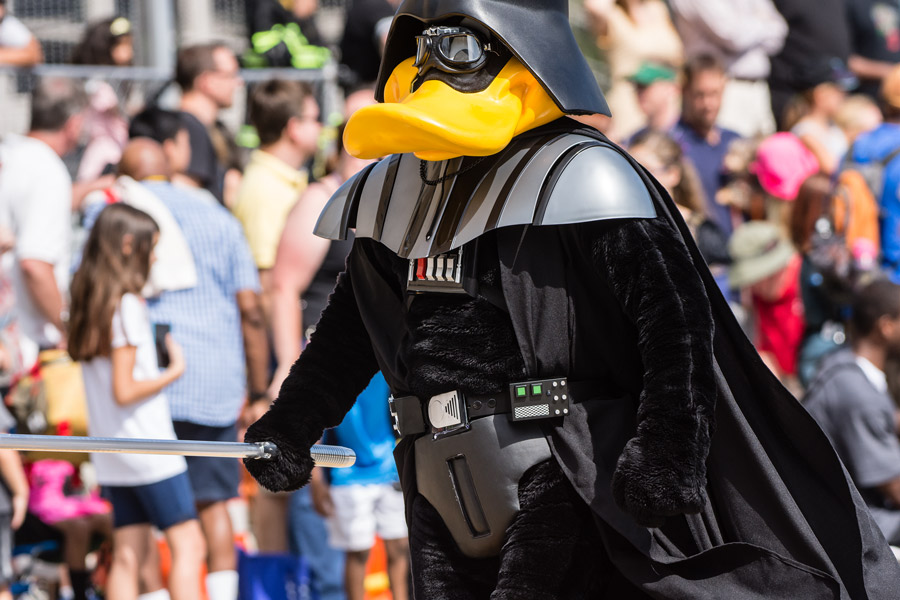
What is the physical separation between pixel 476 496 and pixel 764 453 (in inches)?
23.3

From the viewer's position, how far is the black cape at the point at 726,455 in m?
2.54

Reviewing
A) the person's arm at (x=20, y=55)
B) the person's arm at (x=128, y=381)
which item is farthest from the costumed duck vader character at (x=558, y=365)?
the person's arm at (x=20, y=55)

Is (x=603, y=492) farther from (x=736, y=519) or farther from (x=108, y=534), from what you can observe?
(x=108, y=534)

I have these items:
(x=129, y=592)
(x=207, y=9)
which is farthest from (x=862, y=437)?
(x=207, y=9)

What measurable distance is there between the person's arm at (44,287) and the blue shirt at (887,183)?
4.00 m

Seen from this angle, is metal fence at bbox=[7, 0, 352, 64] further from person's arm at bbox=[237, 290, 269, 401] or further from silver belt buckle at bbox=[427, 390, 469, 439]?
silver belt buckle at bbox=[427, 390, 469, 439]

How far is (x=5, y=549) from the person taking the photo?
4695 mm

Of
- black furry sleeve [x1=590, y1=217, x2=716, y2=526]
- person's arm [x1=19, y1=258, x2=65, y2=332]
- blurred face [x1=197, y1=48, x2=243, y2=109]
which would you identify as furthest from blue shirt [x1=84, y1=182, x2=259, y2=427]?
black furry sleeve [x1=590, y1=217, x2=716, y2=526]

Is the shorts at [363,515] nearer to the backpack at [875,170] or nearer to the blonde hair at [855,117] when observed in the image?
the backpack at [875,170]

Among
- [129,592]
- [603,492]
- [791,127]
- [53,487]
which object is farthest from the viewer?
[791,127]

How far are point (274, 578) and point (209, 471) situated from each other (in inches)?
18.5

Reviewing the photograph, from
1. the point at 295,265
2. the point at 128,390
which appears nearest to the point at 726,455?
the point at 128,390

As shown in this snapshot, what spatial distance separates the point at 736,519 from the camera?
263 cm

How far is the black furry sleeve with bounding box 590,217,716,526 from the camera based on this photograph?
2.39 m
